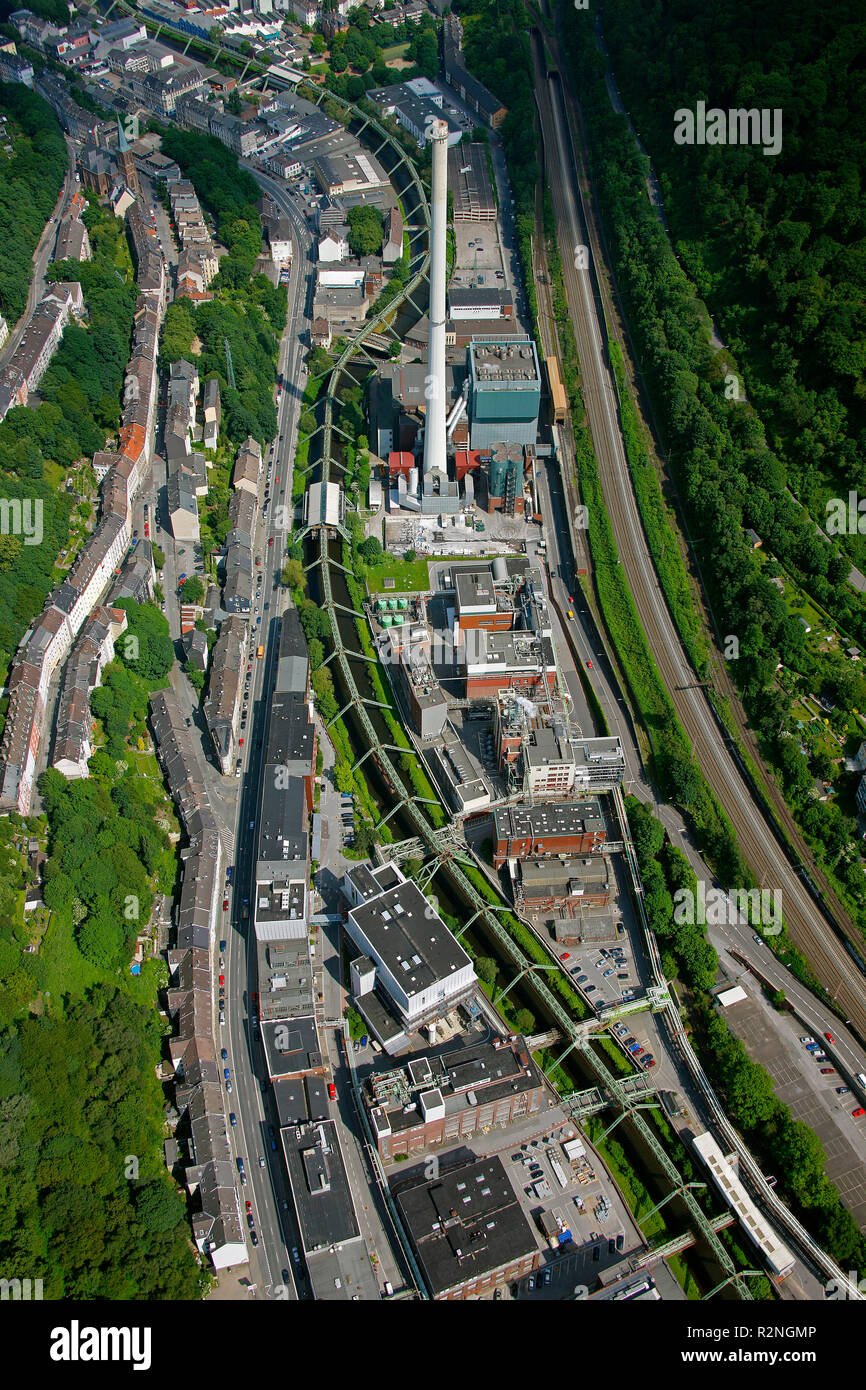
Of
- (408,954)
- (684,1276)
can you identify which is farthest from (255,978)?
(684,1276)

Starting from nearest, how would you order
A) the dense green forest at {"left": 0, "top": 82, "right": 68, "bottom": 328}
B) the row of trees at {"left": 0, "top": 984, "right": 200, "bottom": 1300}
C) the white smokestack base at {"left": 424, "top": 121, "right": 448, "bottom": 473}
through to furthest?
the row of trees at {"left": 0, "top": 984, "right": 200, "bottom": 1300} → the white smokestack base at {"left": 424, "top": 121, "right": 448, "bottom": 473} → the dense green forest at {"left": 0, "top": 82, "right": 68, "bottom": 328}

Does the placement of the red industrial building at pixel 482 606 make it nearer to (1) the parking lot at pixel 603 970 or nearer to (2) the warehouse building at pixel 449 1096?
(1) the parking lot at pixel 603 970

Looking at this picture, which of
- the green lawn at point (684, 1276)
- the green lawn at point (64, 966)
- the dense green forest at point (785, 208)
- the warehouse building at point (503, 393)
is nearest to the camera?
the green lawn at point (684, 1276)

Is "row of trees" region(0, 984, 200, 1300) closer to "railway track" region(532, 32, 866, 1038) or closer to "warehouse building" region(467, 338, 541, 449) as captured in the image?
"railway track" region(532, 32, 866, 1038)

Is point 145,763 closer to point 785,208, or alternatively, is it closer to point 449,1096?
point 449,1096

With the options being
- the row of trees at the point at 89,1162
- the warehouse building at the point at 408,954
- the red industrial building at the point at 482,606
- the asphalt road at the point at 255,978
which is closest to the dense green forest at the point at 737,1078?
the warehouse building at the point at 408,954

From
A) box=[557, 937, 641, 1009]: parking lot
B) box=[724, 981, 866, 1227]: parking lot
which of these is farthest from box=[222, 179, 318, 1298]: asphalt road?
box=[724, 981, 866, 1227]: parking lot

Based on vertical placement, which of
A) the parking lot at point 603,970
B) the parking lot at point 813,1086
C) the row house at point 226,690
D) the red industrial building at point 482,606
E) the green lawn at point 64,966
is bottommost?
the parking lot at point 813,1086

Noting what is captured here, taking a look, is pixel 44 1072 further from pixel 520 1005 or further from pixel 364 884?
pixel 520 1005
